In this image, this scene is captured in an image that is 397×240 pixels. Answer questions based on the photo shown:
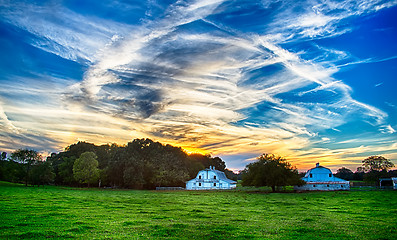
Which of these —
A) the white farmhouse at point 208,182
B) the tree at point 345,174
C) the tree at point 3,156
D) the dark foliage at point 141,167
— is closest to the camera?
the dark foliage at point 141,167

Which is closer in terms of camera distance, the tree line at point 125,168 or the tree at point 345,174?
the tree line at point 125,168

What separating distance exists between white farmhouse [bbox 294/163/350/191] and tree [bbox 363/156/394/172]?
77.4 ft

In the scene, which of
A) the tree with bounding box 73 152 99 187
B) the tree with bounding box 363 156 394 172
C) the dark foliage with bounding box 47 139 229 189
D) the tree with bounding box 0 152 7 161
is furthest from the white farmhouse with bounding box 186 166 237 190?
the tree with bounding box 0 152 7 161

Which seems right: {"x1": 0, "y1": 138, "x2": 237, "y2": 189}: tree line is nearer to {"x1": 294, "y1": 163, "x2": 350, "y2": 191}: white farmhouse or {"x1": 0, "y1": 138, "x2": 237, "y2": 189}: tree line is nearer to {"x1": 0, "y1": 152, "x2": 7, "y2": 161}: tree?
{"x1": 0, "y1": 152, "x2": 7, "y2": 161}: tree

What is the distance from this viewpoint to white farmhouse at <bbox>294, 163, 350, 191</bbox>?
89.2 meters

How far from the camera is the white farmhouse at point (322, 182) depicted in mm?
89188

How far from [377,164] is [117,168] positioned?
336ft

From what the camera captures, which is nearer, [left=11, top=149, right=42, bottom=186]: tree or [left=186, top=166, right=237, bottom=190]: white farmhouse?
[left=11, top=149, right=42, bottom=186]: tree

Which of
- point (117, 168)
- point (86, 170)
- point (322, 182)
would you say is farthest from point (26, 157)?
point (322, 182)

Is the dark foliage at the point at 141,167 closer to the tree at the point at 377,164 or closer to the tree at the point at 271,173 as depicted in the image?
the tree at the point at 271,173

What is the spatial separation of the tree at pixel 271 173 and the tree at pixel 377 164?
52060 millimetres

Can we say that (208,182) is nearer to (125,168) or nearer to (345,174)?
(125,168)

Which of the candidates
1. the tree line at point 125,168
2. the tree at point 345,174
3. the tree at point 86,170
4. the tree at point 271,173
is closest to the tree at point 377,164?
the tree line at point 125,168

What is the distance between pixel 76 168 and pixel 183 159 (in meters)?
45.2
